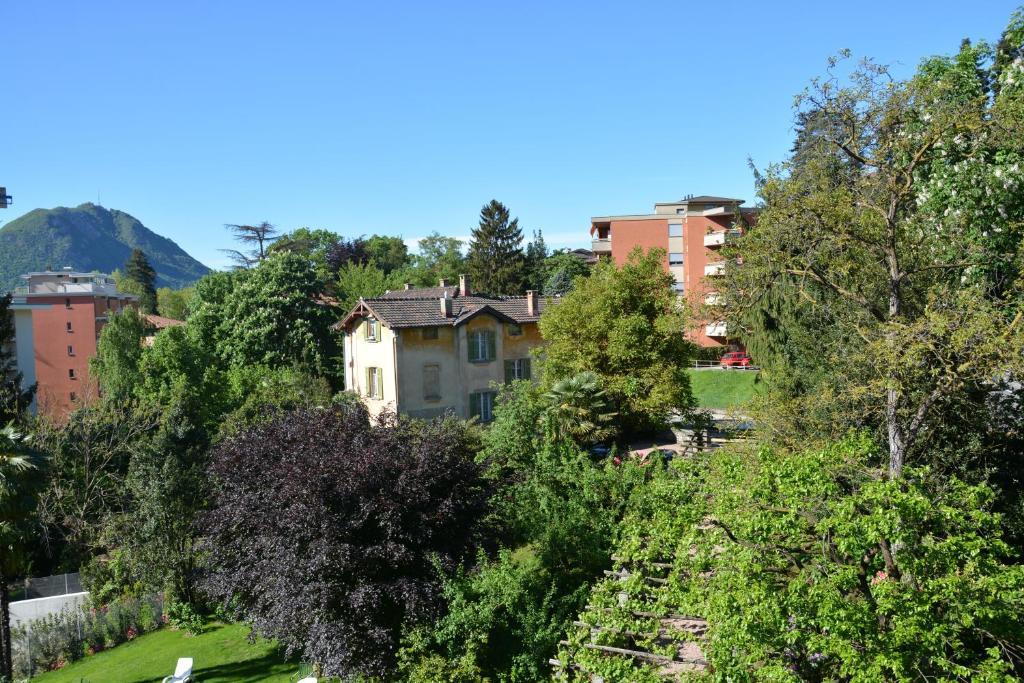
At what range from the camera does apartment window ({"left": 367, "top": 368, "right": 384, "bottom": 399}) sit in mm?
35188

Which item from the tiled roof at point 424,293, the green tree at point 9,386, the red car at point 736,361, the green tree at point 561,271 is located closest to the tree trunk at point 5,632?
the green tree at point 9,386

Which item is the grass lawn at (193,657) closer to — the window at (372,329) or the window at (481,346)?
the window at (372,329)

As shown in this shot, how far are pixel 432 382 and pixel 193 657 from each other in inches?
653

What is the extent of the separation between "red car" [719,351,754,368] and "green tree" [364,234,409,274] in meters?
48.9

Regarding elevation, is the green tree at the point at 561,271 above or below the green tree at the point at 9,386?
above

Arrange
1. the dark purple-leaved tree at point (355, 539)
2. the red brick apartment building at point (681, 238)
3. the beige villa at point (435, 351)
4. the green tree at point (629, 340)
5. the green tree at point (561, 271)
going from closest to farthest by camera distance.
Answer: the dark purple-leaved tree at point (355, 539), the green tree at point (629, 340), the beige villa at point (435, 351), the red brick apartment building at point (681, 238), the green tree at point (561, 271)

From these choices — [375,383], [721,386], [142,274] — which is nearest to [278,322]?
[375,383]

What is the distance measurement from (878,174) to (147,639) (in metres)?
22.2

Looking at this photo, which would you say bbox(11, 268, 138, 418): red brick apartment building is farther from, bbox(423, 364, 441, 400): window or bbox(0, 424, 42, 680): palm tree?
bbox(0, 424, 42, 680): palm tree

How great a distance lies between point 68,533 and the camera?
93.7 feet

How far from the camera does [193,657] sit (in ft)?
66.9

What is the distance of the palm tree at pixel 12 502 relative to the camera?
1808 cm

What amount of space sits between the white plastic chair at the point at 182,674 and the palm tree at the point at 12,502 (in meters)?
3.84

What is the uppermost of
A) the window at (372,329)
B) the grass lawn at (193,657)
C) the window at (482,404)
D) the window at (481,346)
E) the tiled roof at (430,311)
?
the tiled roof at (430,311)
